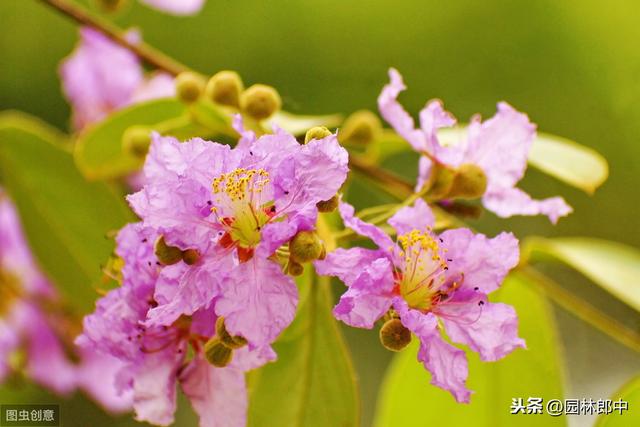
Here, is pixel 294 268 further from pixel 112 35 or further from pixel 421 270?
pixel 112 35

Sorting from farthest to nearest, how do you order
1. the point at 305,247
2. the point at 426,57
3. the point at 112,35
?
the point at 426,57 < the point at 112,35 < the point at 305,247

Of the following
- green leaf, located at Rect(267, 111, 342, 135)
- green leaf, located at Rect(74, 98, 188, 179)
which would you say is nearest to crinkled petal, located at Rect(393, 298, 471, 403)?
green leaf, located at Rect(267, 111, 342, 135)

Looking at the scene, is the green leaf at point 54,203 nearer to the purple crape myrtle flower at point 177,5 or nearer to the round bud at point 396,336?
the purple crape myrtle flower at point 177,5

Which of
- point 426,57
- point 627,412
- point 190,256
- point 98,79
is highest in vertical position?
point 426,57

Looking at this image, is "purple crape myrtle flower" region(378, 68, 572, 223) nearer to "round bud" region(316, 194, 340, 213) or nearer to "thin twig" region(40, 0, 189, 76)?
"round bud" region(316, 194, 340, 213)

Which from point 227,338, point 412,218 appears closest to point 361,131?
point 412,218

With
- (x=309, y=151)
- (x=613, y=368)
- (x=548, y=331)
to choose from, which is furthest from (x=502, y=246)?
(x=613, y=368)

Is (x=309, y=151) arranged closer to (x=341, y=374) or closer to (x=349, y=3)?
(x=341, y=374)
